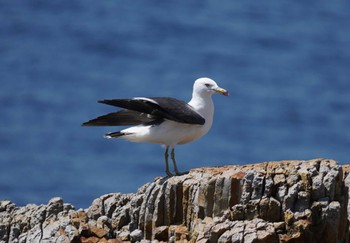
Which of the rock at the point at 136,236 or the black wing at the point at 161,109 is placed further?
the black wing at the point at 161,109

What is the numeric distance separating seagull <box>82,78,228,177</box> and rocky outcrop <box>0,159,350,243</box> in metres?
1.40

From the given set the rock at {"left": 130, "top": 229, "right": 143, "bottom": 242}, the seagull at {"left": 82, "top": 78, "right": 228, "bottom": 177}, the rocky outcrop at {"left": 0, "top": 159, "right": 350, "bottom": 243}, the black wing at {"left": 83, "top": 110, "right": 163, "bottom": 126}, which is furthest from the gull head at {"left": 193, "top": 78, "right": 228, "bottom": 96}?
the rock at {"left": 130, "top": 229, "right": 143, "bottom": 242}

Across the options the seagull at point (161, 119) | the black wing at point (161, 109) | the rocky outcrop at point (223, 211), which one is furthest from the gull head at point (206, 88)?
the rocky outcrop at point (223, 211)

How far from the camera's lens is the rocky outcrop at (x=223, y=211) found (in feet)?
62.1

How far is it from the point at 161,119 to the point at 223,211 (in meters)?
3.28

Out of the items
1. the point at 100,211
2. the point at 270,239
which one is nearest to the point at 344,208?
the point at 270,239

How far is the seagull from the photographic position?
2202 centimetres

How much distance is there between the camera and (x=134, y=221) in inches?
802

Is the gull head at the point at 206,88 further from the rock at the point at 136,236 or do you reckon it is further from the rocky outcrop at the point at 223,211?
the rock at the point at 136,236

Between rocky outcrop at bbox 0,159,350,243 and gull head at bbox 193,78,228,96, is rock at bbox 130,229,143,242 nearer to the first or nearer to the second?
rocky outcrop at bbox 0,159,350,243

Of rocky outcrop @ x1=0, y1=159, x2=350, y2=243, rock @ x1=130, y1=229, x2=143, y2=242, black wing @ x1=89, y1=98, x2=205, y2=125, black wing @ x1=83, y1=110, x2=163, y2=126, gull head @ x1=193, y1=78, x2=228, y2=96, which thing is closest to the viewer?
rocky outcrop @ x1=0, y1=159, x2=350, y2=243

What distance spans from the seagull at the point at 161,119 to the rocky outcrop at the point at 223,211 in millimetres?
1400

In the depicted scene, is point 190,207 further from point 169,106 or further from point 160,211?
point 169,106

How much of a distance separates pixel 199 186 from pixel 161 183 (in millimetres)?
912
